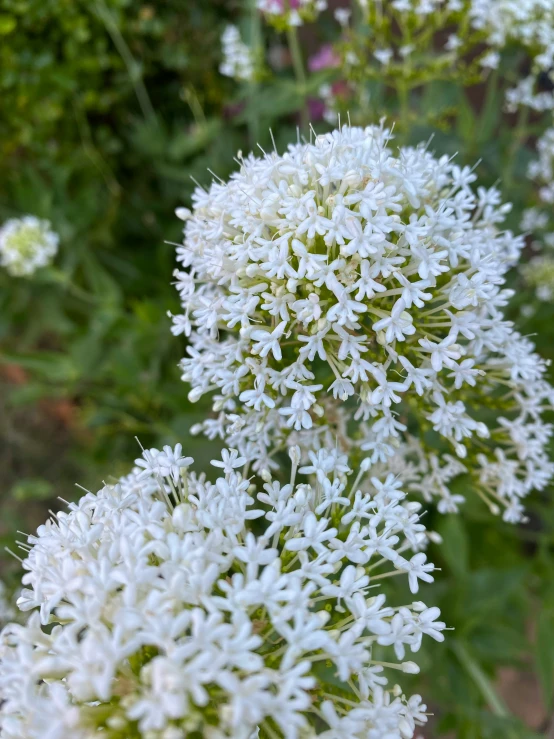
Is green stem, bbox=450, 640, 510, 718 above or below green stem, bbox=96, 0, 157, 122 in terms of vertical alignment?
below

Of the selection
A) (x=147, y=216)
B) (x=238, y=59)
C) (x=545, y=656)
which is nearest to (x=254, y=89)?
(x=238, y=59)

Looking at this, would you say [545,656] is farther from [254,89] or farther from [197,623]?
[254,89]

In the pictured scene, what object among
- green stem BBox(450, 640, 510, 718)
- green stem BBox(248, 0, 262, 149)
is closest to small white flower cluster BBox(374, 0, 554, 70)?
green stem BBox(248, 0, 262, 149)

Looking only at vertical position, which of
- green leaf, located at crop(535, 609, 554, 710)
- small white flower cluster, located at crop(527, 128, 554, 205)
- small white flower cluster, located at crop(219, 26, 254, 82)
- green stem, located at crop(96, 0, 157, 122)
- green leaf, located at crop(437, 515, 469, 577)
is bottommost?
green leaf, located at crop(535, 609, 554, 710)

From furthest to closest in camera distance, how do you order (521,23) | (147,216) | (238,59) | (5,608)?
(147,216), (5,608), (238,59), (521,23)

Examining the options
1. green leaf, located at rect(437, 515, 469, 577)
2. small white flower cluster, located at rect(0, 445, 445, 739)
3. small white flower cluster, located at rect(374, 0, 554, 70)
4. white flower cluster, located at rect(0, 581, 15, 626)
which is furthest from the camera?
white flower cluster, located at rect(0, 581, 15, 626)

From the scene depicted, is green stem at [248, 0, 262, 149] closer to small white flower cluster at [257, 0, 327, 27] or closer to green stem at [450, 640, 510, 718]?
small white flower cluster at [257, 0, 327, 27]

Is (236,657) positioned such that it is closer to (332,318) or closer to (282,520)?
(282,520)
